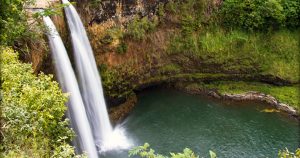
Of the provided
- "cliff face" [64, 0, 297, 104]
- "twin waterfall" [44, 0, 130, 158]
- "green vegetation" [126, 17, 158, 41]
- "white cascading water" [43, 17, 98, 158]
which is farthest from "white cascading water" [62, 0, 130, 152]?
"green vegetation" [126, 17, 158, 41]

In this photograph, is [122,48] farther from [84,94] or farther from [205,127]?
[205,127]

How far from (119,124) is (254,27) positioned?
10092 mm

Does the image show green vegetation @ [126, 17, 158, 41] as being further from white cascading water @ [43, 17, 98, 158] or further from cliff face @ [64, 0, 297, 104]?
white cascading water @ [43, 17, 98, 158]

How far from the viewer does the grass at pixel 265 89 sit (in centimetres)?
2230

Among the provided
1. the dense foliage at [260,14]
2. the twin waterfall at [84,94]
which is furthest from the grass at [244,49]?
the twin waterfall at [84,94]

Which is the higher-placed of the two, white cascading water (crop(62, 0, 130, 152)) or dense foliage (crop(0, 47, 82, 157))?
dense foliage (crop(0, 47, 82, 157))

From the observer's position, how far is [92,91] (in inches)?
753

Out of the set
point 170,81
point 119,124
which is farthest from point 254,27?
point 119,124

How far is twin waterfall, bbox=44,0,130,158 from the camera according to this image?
15.8m

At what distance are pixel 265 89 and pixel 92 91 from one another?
1046 centimetres

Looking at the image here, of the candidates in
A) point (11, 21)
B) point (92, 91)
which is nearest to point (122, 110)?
point (92, 91)

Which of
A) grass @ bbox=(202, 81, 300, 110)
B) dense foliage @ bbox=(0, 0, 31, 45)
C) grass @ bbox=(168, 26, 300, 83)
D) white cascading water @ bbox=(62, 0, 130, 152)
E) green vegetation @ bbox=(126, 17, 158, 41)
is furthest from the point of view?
grass @ bbox=(168, 26, 300, 83)

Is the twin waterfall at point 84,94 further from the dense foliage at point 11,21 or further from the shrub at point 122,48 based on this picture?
the dense foliage at point 11,21

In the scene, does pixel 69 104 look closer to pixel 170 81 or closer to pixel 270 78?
pixel 170 81
